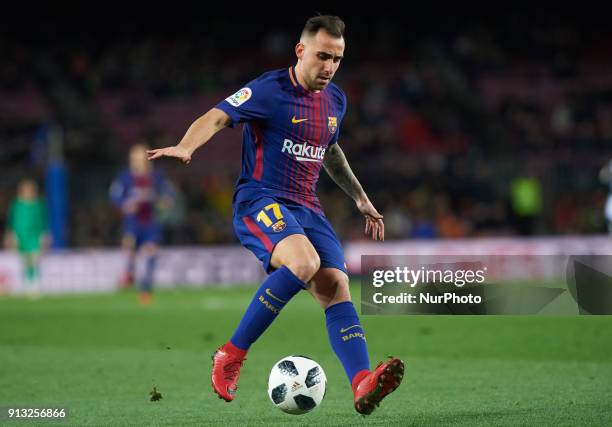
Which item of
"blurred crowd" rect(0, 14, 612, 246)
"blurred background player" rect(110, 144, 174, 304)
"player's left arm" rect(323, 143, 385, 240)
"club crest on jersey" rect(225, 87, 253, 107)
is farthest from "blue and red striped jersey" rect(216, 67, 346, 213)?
"blurred crowd" rect(0, 14, 612, 246)

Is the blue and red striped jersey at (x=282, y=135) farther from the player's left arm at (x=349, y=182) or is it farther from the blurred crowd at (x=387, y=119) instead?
the blurred crowd at (x=387, y=119)

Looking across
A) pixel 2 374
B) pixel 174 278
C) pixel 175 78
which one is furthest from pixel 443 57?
pixel 2 374

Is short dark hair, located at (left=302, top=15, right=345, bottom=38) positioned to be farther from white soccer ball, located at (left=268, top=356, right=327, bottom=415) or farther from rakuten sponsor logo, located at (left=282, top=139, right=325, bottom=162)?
white soccer ball, located at (left=268, top=356, right=327, bottom=415)

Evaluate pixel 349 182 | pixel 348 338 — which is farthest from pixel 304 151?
pixel 348 338

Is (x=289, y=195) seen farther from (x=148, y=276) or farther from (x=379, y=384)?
(x=148, y=276)

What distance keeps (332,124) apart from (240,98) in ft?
1.90

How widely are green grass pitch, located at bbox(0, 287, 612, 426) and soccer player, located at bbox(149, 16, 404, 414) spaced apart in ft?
1.44

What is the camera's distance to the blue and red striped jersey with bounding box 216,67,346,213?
18.4 feet

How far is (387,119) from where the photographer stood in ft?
→ 79.0

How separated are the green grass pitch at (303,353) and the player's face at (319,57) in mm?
1798

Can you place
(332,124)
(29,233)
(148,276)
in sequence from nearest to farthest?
(332,124) < (148,276) < (29,233)

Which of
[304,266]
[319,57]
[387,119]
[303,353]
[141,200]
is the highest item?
[319,57]

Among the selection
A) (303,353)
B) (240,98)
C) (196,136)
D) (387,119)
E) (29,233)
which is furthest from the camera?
(387,119)

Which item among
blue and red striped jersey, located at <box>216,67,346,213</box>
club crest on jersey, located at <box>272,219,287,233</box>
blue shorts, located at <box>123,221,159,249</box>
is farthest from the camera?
blue shorts, located at <box>123,221,159,249</box>
